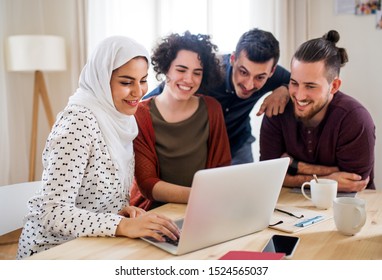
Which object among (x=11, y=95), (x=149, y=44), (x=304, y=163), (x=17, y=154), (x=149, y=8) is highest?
(x=149, y=8)

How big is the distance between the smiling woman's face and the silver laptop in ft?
1.55

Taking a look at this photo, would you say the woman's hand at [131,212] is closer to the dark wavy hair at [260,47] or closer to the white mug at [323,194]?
the white mug at [323,194]

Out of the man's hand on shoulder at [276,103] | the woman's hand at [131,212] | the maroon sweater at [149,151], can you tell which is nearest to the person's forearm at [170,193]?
the maroon sweater at [149,151]

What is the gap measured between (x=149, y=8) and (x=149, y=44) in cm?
24

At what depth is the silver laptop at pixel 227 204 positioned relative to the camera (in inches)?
30.9

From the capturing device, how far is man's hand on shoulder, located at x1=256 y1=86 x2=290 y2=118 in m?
1.50

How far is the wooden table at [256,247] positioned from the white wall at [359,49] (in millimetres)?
868

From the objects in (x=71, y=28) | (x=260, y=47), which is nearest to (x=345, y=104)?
(x=260, y=47)

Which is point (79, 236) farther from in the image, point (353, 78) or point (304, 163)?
point (353, 78)

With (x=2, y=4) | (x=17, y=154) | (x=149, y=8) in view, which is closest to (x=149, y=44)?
(x=149, y=8)

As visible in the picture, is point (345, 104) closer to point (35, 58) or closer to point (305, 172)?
point (305, 172)

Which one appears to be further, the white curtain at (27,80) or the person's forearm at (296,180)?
the white curtain at (27,80)

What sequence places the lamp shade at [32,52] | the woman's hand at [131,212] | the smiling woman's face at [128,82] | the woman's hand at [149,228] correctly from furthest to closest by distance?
1. the lamp shade at [32,52]
2. the smiling woman's face at [128,82]
3. the woman's hand at [131,212]
4. the woman's hand at [149,228]
